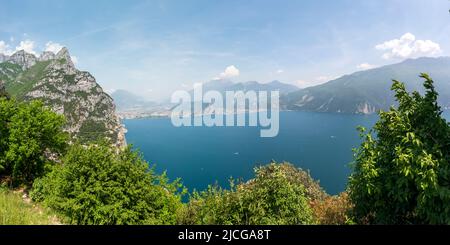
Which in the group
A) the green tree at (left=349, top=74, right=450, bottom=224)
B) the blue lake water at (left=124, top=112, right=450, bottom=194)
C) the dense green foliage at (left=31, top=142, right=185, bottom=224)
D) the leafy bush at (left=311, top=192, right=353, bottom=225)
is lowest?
the blue lake water at (left=124, top=112, right=450, bottom=194)

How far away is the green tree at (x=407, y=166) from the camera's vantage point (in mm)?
7855

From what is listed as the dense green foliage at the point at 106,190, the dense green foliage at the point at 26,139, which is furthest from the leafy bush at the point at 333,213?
the dense green foliage at the point at 26,139

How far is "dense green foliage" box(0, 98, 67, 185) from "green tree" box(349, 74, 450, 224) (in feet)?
64.1

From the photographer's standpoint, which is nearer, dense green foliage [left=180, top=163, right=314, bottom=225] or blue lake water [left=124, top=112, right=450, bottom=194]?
dense green foliage [left=180, top=163, right=314, bottom=225]

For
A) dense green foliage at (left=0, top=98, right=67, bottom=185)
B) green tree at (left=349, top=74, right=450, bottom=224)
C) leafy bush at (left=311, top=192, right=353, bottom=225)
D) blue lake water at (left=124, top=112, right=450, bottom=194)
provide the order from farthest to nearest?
1. blue lake water at (left=124, top=112, right=450, bottom=194)
2. dense green foliage at (left=0, top=98, right=67, bottom=185)
3. leafy bush at (left=311, top=192, right=353, bottom=225)
4. green tree at (left=349, top=74, right=450, bottom=224)

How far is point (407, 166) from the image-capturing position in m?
7.98

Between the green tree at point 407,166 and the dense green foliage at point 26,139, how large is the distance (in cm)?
1953

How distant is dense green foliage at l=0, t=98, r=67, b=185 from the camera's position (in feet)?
63.3

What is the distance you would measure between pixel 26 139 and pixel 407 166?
21.4 m

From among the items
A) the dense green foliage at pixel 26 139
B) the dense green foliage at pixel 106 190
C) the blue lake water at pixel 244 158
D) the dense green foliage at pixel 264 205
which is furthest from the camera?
the blue lake water at pixel 244 158

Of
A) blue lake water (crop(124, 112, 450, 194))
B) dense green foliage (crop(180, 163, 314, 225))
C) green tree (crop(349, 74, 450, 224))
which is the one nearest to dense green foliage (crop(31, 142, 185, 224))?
dense green foliage (crop(180, 163, 314, 225))

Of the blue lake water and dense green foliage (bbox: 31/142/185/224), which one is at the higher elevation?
dense green foliage (bbox: 31/142/185/224)

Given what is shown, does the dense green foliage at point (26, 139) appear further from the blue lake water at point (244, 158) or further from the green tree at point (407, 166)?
the blue lake water at point (244, 158)

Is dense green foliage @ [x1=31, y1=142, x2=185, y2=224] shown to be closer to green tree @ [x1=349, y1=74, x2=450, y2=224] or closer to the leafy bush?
the leafy bush
